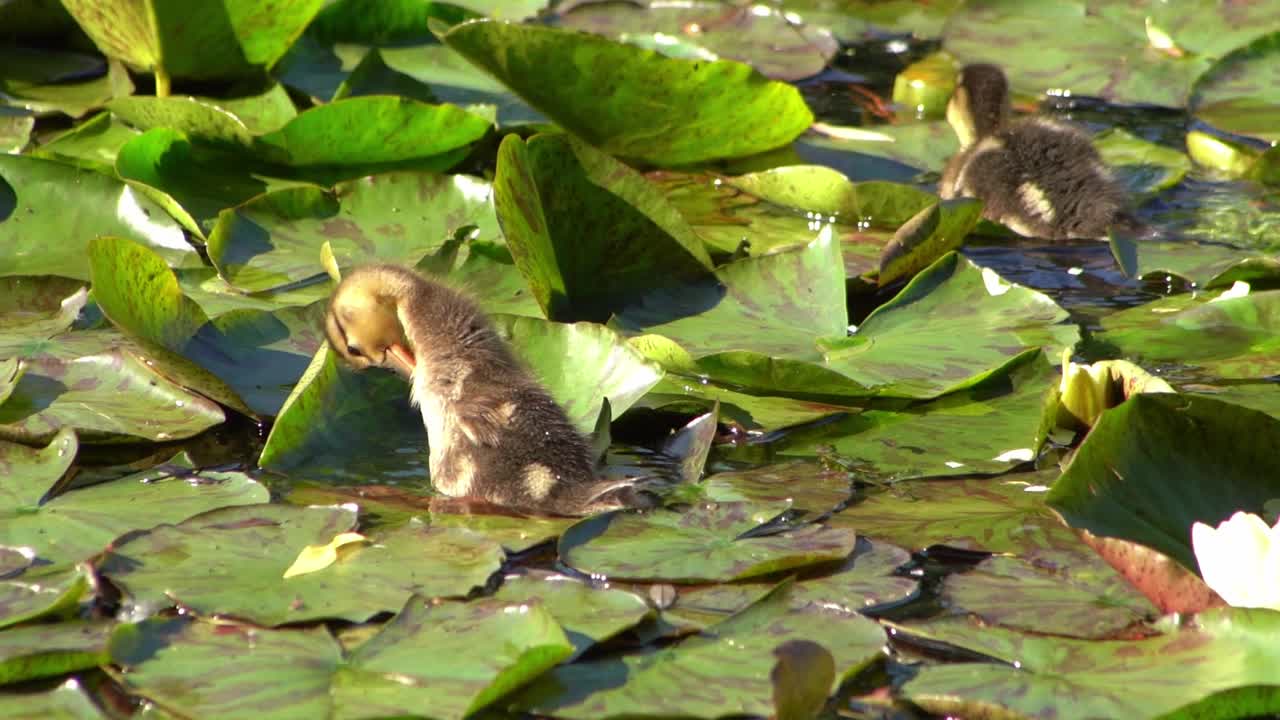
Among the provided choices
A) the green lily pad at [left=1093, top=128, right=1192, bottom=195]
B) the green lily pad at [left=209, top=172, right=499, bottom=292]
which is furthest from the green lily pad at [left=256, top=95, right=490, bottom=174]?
the green lily pad at [left=1093, top=128, right=1192, bottom=195]

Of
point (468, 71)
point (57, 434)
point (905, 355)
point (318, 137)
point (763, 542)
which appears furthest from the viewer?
point (468, 71)

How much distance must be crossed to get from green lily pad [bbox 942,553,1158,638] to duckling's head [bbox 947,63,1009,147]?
279 centimetres

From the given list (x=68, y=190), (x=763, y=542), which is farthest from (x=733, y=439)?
(x=68, y=190)

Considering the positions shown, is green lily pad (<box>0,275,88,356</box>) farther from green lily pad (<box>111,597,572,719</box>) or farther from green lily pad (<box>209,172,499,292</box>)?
green lily pad (<box>111,597,572,719</box>)

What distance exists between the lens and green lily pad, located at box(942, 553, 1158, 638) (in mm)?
2602

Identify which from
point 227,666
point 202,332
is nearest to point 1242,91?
point 202,332

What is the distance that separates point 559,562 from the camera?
112 inches

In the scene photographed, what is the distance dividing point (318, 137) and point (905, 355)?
186 centimetres

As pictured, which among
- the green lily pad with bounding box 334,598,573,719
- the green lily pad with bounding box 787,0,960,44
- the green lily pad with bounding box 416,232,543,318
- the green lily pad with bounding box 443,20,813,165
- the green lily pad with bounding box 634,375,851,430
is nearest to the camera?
the green lily pad with bounding box 334,598,573,719

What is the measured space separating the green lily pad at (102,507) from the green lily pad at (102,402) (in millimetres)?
172

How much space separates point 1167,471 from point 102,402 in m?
2.05

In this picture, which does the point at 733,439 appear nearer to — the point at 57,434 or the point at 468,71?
the point at 57,434

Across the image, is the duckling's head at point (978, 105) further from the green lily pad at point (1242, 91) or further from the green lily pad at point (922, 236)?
the green lily pad at point (922, 236)

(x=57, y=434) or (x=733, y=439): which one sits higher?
(x=57, y=434)
